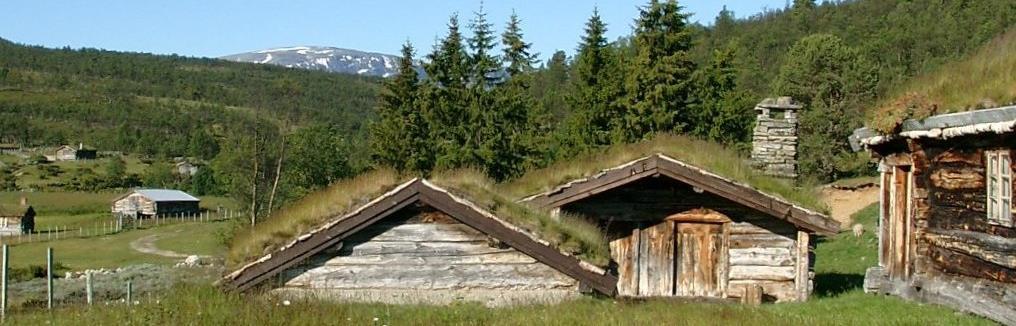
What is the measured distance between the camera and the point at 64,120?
7308 inches

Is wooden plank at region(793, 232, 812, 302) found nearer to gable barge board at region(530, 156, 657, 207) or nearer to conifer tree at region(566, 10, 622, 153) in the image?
gable barge board at region(530, 156, 657, 207)

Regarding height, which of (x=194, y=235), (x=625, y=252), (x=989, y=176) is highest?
(x=989, y=176)

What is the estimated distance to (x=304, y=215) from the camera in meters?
11.0

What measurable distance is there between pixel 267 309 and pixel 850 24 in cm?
10976

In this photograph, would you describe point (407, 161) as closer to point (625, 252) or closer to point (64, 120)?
point (625, 252)

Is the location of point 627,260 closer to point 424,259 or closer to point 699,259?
point 699,259

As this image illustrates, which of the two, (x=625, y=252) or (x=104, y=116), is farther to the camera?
(x=104, y=116)

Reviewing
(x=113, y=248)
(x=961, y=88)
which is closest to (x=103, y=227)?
(x=113, y=248)

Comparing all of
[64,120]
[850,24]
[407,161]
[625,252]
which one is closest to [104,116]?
[64,120]

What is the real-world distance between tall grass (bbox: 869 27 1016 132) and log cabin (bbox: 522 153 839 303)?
203cm

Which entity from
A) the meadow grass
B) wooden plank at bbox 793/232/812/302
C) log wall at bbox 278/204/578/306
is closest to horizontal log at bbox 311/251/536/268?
log wall at bbox 278/204/578/306

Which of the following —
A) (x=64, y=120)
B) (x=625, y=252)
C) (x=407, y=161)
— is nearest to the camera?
(x=625, y=252)

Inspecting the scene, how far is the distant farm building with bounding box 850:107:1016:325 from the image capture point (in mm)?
13086

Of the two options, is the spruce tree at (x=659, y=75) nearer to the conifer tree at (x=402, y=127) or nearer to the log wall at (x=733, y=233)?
the conifer tree at (x=402, y=127)
